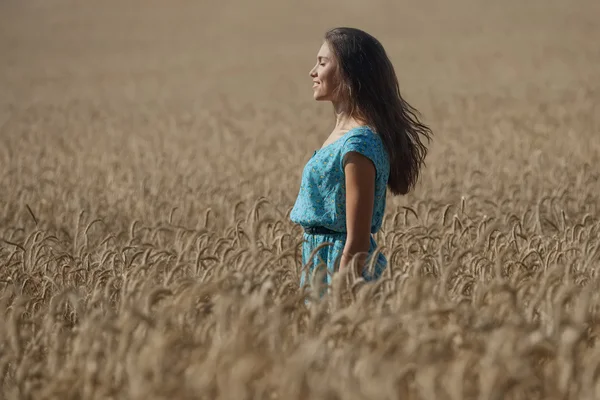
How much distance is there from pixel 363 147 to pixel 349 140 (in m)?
0.06

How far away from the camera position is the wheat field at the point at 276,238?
8.61 ft

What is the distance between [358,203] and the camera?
3600mm

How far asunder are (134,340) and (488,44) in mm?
24756

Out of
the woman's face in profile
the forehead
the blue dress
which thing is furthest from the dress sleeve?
the forehead

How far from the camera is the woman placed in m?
3.73

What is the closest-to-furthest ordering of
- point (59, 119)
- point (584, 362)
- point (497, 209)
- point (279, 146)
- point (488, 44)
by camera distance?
point (584, 362) < point (497, 209) < point (279, 146) < point (59, 119) < point (488, 44)

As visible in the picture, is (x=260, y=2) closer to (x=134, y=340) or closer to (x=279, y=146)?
(x=279, y=146)

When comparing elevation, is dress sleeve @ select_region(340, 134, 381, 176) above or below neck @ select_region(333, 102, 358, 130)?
below

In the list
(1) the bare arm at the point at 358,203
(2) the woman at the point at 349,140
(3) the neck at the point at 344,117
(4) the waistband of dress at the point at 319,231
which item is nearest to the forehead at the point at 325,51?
(2) the woman at the point at 349,140

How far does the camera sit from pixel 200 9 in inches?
1877

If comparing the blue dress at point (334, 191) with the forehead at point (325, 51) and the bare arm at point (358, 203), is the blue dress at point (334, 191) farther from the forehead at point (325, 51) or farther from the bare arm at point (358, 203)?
the forehead at point (325, 51)

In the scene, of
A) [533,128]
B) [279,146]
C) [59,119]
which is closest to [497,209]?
[279,146]

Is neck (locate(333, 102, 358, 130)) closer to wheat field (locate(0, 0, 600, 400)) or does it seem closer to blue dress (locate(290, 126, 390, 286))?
blue dress (locate(290, 126, 390, 286))

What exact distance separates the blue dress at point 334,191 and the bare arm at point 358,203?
0.04 metres
